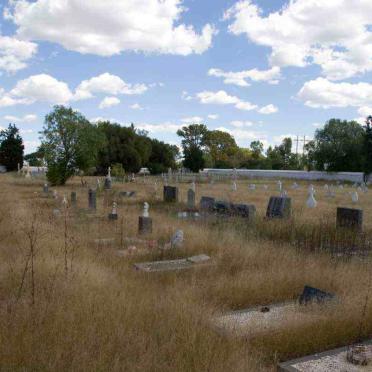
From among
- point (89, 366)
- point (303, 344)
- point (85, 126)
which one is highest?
point (85, 126)

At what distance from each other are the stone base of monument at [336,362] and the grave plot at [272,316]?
635 mm

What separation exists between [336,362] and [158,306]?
184cm

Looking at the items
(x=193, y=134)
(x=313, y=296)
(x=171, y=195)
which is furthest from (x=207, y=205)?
(x=193, y=134)

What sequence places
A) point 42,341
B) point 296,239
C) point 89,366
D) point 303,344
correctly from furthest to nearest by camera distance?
point 296,239 < point 303,344 < point 42,341 < point 89,366

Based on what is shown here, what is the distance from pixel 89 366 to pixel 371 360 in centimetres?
245

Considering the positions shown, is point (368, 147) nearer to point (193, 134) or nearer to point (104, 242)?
point (104, 242)

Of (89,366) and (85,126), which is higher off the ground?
(85,126)

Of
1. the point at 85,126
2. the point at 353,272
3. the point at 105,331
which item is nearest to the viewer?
the point at 105,331

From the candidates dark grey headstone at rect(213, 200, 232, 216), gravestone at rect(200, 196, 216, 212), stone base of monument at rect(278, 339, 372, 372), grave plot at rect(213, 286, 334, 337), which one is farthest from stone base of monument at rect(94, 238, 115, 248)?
gravestone at rect(200, 196, 216, 212)

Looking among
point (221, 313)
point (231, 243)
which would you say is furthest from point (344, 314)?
point (231, 243)

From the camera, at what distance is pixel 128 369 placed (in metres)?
3.24

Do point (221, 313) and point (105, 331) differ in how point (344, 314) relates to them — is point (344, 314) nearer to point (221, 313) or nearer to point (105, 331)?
point (221, 313)

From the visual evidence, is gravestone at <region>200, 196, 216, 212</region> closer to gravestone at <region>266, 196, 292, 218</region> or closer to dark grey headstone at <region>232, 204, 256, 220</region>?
dark grey headstone at <region>232, 204, 256, 220</region>

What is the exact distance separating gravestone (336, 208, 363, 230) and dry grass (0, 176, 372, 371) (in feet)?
9.97
